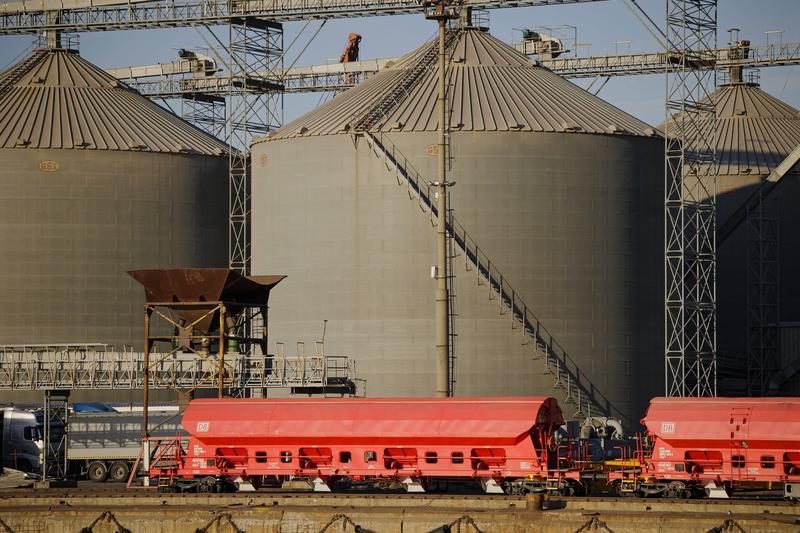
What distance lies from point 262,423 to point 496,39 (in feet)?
150

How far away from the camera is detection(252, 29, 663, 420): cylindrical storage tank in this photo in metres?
80.4

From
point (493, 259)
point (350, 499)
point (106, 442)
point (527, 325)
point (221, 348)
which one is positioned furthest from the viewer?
point (493, 259)

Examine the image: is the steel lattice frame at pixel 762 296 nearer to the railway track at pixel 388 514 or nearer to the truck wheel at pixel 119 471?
the truck wheel at pixel 119 471

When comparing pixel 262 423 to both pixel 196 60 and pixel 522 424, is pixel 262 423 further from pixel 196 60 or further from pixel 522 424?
pixel 196 60

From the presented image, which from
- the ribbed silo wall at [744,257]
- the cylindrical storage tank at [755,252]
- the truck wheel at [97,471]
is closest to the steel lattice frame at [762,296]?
the cylindrical storage tank at [755,252]

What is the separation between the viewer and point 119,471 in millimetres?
67438

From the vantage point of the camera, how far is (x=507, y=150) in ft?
271

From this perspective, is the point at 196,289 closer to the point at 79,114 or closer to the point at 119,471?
the point at 119,471

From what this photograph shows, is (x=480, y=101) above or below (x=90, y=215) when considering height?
above

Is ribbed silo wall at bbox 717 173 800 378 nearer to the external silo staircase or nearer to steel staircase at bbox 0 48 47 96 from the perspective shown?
the external silo staircase

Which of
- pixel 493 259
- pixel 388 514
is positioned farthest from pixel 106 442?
pixel 388 514

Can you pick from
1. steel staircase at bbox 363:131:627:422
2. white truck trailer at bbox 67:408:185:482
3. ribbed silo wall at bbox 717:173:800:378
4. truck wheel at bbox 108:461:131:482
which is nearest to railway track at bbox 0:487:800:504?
truck wheel at bbox 108:461:131:482

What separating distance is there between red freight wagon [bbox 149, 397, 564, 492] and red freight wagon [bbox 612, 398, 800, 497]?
395 cm

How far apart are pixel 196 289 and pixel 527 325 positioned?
21602 mm
